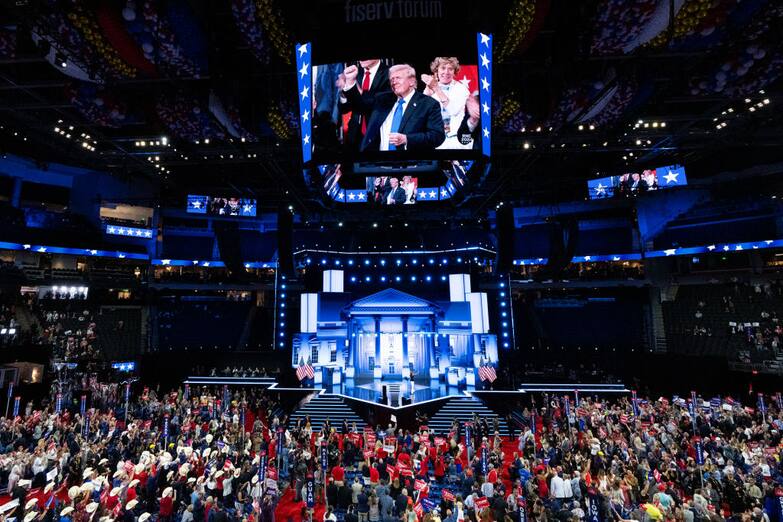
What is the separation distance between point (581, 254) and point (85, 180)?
41432 millimetres

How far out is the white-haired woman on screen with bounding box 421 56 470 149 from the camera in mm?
10078

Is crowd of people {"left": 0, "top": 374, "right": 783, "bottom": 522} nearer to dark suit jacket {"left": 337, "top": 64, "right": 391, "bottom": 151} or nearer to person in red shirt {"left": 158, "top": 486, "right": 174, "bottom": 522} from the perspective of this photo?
person in red shirt {"left": 158, "top": 486, "right": 174, "bottom": 522}

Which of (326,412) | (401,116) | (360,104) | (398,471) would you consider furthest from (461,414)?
(360,104)

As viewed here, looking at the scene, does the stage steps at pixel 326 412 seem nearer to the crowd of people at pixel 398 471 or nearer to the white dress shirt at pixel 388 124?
the crowd of people at pixel 398 471

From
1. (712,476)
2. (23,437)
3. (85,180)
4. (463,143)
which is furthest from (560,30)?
(85,180)

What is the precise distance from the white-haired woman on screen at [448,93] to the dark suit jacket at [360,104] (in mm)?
1037

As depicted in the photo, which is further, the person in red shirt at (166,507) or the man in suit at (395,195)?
the man in suit at (395,195)

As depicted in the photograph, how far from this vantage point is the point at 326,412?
21.2 metres

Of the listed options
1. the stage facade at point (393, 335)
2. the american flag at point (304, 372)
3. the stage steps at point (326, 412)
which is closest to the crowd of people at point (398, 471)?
the stage steps at point (326, 412)

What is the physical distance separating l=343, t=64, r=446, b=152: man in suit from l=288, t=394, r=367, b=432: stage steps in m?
14.4

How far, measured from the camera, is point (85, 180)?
31094mm

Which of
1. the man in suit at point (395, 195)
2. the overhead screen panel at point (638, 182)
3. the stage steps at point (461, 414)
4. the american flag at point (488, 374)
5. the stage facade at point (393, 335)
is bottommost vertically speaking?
the stage steps at point (461, 414)

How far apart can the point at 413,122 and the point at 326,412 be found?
54.0ft

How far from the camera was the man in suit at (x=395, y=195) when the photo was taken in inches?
828
